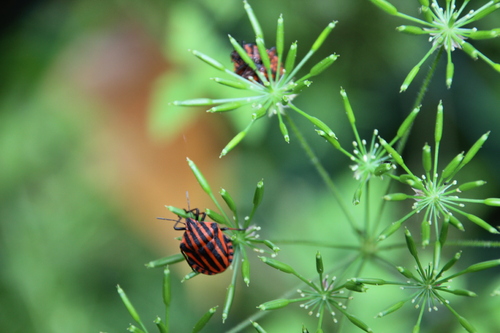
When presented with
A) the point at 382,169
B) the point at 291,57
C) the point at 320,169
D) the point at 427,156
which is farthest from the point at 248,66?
the point at 427,156

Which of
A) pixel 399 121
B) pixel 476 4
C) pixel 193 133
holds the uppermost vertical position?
pixel 476 4

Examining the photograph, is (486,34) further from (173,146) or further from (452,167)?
(173,146)

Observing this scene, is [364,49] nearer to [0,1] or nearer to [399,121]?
[399,121]

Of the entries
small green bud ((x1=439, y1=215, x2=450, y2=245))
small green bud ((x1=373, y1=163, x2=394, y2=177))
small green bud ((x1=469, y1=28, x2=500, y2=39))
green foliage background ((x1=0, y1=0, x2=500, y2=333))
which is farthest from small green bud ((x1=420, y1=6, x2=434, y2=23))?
green foliage background ((x1=0, y1=0, x2=500, y2=333))

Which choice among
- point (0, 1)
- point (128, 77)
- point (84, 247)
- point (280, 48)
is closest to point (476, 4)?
point (280, 48)

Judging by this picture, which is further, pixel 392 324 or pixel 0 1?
pixel 0 1

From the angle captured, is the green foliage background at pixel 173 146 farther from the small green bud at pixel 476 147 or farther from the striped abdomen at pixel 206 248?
the small green bud at pixel 476 147
